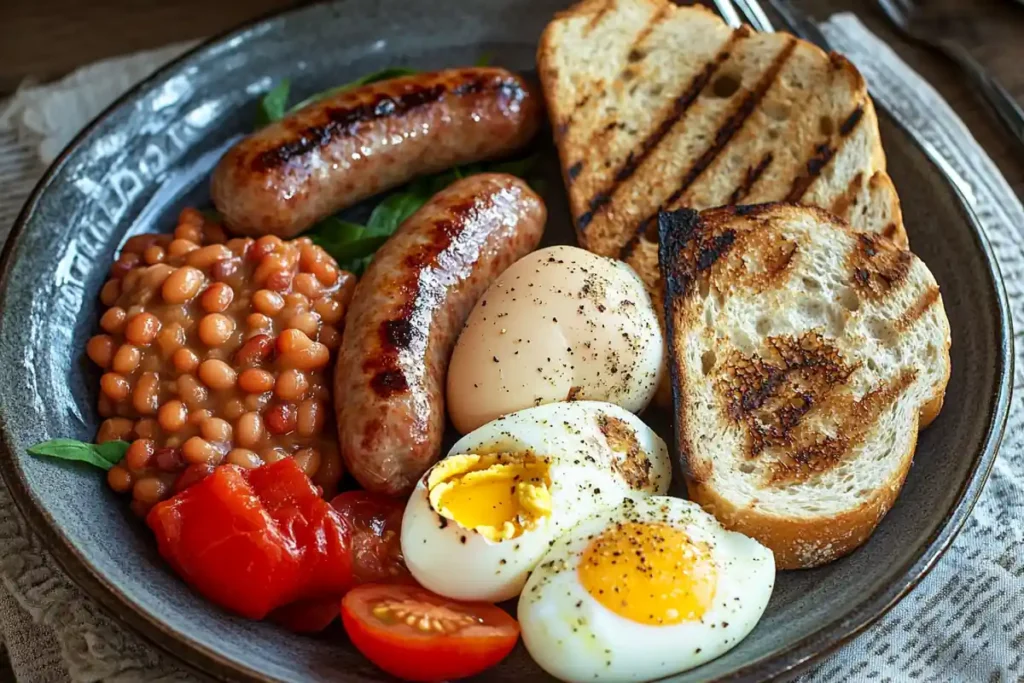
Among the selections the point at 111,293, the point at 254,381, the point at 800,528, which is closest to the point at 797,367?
the point at 800,528

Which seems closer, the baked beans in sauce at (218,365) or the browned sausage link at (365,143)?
the baked beans in sauce at (218,365)

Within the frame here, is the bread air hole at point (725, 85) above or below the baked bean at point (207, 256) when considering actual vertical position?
above

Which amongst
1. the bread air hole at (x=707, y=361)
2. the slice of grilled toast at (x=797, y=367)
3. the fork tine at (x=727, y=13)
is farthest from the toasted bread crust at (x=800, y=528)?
the fork tine at (x=727, y=13)

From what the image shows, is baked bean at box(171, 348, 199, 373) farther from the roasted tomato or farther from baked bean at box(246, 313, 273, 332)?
the roasted tomato

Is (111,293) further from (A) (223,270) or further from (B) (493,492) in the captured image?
(B) (493,492)

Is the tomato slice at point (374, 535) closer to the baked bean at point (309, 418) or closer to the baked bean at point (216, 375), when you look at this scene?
the baked bean at point (309, 418)

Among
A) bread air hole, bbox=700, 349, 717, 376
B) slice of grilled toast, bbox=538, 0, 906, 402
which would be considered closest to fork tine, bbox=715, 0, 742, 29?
slice of grilled toast, bbox=538, 0, 906, 402
